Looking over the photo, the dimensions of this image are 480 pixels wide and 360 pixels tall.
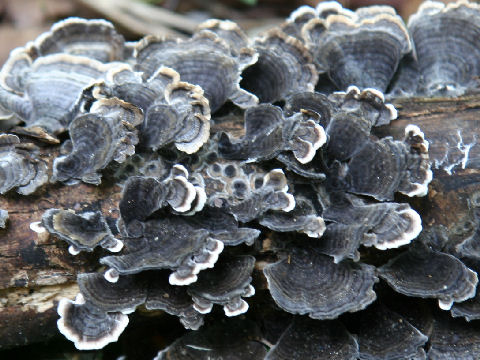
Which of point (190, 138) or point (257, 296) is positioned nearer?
point (190, 138)

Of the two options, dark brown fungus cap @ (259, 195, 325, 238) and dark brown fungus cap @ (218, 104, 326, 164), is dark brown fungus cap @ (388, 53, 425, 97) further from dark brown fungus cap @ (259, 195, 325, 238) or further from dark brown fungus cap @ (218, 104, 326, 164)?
dark brown fungus cap @ (259, 195, 325, 238)

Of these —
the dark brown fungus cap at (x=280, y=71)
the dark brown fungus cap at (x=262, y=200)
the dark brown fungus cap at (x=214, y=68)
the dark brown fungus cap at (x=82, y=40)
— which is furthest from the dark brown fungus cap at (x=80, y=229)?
the dark brown fungus cap at (x=82, y=40)

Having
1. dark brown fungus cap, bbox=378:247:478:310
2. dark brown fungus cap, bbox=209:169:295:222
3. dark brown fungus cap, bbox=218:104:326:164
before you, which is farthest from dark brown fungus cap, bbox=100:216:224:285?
dark brown fungus cap, bbox=378:247:478:310

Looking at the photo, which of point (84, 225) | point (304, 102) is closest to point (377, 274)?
point (304, 102)

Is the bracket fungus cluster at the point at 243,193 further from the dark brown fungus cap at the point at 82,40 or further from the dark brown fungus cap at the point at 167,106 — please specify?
the dark brown fungus cap at the point at 82,40

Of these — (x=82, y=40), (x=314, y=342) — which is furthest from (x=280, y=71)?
(x=314, y=342)

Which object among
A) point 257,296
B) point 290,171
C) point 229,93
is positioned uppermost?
point 229,93

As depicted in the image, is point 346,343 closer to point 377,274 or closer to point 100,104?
point 377,274
